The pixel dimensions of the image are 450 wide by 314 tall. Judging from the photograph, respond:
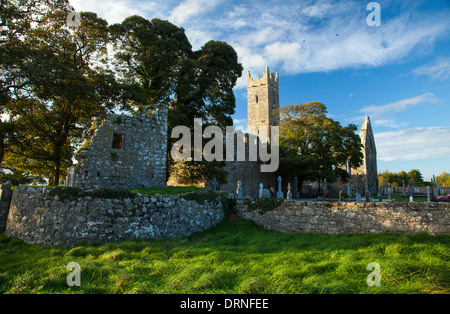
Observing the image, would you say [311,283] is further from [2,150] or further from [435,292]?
[2,150]

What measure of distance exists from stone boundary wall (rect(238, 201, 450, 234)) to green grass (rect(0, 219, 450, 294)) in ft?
2.33

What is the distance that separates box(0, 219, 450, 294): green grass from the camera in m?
4.87

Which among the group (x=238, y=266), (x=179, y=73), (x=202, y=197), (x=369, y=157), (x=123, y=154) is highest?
(x=179, y=73)

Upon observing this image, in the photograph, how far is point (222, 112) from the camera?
19625 millimetres

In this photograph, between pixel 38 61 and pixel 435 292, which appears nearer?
A: pixel 435 292

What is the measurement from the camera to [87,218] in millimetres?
8594

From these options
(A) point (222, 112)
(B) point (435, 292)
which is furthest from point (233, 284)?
(A) point (222, 112)

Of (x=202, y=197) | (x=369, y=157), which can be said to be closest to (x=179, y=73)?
(x=202, y=197)

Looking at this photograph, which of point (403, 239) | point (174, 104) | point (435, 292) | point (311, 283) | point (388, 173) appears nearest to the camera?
point (435, 292)

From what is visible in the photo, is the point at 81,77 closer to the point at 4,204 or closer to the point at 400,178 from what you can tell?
the point at 4,204

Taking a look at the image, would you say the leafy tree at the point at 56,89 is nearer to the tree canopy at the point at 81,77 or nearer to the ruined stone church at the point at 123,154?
the tree canopy at the point at 81,77

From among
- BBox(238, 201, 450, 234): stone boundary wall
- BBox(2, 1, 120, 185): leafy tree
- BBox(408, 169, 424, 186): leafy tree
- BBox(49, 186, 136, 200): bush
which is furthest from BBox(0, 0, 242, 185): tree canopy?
BBox(408, 169, 424, 186): leafy tree

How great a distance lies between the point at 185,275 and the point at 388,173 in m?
71.6

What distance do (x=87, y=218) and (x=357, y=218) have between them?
366 inches
